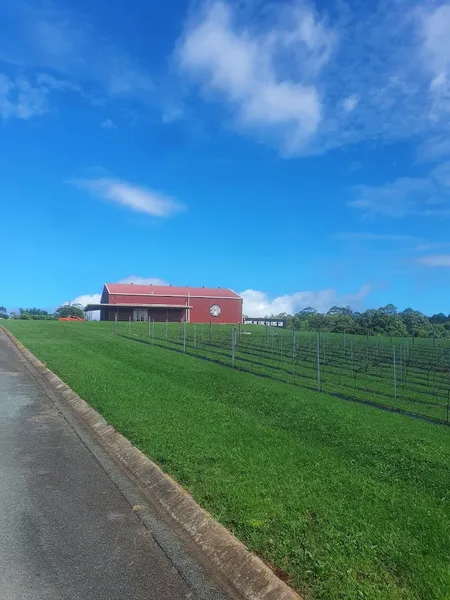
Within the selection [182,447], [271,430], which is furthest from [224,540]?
[271,430]

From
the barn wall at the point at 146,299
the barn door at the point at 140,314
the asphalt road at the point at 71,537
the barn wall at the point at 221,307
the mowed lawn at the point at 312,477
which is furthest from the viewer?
the barn wall at the point at 221,307

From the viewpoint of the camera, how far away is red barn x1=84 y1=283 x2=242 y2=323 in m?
63.1

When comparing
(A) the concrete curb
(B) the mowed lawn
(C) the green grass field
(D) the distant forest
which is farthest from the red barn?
(A) the concrete curb

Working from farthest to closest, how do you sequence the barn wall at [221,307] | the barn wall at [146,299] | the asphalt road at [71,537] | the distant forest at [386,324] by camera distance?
the barn wall at [221,307] → the barn wall at [146,299] → the distant forest at [386,324] → the asphalt road at [71,537]

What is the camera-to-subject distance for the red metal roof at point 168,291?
6400cm

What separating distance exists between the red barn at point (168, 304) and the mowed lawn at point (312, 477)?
5163cm

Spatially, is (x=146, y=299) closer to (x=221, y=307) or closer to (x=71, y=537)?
(x=221, y=307)

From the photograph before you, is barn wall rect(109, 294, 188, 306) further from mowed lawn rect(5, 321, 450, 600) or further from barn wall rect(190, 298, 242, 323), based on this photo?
mowed lawn rect(5, 321, 450, 600)

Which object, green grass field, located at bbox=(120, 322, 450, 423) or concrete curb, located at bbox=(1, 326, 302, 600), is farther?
green grass field, located at bbox=(120, 322, 450, 423)

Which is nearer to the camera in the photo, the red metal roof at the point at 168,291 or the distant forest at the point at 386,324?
the distant forest at the point at 386,324

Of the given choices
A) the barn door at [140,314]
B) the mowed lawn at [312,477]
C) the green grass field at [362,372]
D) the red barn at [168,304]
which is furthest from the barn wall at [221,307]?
the mowed lawn at [312,477]

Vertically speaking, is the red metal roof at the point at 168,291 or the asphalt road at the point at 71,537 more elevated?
the red metal roof at the point at 168,291

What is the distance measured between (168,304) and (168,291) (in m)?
2.45

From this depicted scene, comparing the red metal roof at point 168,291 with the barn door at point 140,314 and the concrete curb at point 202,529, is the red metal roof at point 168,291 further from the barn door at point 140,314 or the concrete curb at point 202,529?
the concrete curb at point 202,529
